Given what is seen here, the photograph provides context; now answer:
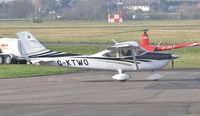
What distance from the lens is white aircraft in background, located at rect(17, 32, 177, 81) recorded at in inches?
1028

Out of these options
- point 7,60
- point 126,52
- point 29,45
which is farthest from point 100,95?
point 7,60

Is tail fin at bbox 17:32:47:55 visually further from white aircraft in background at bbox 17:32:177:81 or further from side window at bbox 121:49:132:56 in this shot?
side window at bbox 121:49:132:56

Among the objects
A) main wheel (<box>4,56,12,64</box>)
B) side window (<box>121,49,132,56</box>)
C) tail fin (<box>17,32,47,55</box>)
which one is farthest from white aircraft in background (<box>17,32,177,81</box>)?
main wheel (<box>4,56,12,64</box>)

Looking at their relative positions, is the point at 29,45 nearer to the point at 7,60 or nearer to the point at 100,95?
the point at 100,95

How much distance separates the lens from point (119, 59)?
26.5 meters

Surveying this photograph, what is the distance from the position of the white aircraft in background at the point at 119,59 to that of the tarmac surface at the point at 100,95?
649 mm

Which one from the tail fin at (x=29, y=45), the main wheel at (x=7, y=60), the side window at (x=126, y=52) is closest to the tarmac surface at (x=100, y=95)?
the side window at (x=126, y=52)

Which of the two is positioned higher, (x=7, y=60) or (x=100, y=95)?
(x=100, y=95)

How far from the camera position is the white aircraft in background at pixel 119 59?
2611cm

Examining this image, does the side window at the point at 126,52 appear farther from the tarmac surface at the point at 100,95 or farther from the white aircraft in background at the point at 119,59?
the tarmac surface at the point at 100,95

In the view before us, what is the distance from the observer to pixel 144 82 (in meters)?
26.0

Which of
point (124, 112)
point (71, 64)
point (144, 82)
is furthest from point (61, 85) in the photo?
point (124, 112)

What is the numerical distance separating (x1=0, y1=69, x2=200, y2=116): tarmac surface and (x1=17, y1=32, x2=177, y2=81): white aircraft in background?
65 cm

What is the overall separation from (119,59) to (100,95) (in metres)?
5.00
